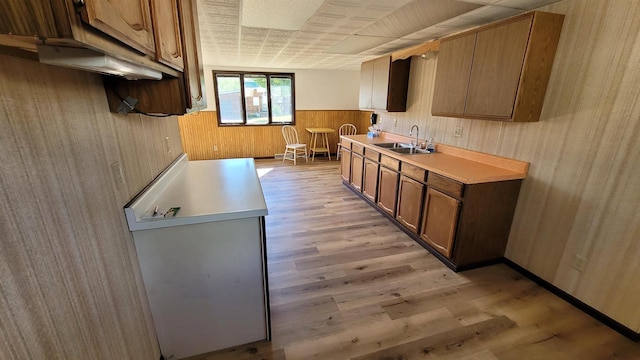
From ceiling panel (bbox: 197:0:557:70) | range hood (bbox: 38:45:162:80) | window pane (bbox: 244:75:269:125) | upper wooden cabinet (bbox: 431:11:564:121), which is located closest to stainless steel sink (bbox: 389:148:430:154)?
upper wooden cabinet (bbox: 431:11:564:121)

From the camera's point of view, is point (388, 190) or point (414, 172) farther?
point (388, 190)

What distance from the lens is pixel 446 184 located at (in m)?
2.38

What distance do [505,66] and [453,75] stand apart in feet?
1.75

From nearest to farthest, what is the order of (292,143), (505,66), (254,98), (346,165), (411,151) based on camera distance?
(505,66)
(411,151)
(346,165)
(254,98)
(292,143)

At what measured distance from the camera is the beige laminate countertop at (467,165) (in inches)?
89.2

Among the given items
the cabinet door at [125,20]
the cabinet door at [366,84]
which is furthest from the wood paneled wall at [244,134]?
the cabinet door at [125,20]

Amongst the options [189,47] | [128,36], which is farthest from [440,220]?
[128,36]

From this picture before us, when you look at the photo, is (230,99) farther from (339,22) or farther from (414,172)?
(414,172)

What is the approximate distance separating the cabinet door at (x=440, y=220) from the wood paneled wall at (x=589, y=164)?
0.63m

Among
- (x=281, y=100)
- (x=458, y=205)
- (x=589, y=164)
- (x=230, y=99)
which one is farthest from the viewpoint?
(x=281, y=100)

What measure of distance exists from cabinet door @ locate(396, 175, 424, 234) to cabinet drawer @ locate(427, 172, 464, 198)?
0.54ft

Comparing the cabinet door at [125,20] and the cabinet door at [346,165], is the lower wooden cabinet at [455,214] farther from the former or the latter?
the cabinet door at [125,20]

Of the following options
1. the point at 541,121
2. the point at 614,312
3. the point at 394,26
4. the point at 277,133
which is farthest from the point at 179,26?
the point at 277,133

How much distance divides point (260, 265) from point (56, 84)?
117cm
